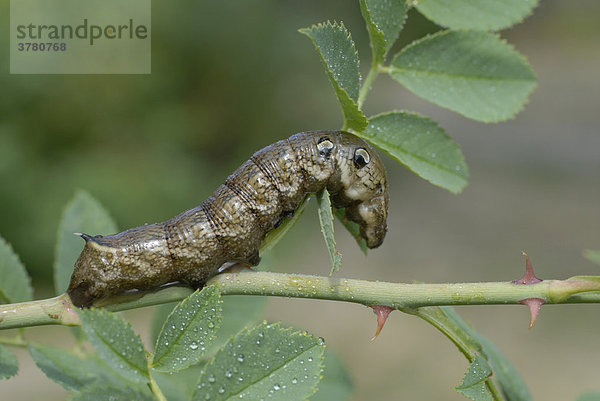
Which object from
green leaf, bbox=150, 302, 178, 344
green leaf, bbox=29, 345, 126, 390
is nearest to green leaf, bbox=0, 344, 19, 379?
green leaf, bbox=29, 345, 126, 390

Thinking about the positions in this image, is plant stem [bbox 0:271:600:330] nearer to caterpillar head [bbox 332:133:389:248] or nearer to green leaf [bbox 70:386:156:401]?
green leaf [bbox 70:386:156:401]

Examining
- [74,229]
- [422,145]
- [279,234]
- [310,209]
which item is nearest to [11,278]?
[74,229]

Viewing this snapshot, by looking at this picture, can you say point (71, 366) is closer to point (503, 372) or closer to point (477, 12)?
point (503, 372)

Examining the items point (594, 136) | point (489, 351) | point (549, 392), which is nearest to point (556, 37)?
point (594, 136)

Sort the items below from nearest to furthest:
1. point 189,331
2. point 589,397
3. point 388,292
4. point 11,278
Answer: point 189,331 < point 388,292 < point 589,397 < point 11,278

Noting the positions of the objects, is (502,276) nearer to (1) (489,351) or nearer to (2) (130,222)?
(2) (130,222)

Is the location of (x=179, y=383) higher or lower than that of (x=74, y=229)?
lower
